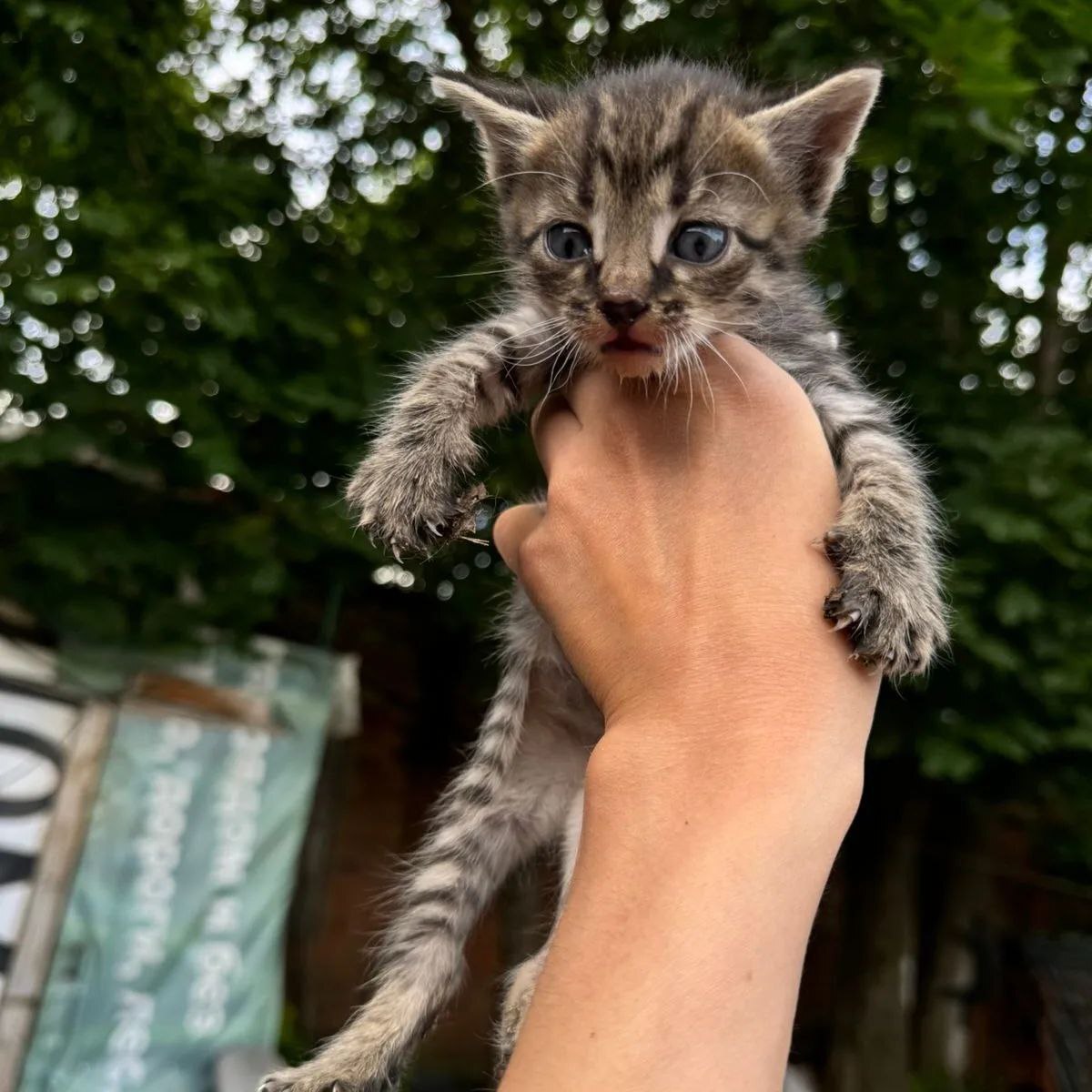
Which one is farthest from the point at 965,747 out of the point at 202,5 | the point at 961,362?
the point at 202,5

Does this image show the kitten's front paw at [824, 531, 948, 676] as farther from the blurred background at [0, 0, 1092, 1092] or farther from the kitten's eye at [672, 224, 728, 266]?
the blurred background at [0, 0, 1092, 1092]

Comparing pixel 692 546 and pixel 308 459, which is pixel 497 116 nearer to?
pixel 692 546

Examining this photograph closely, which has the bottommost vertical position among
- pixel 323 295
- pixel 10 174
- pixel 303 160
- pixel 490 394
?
pixel 490 394

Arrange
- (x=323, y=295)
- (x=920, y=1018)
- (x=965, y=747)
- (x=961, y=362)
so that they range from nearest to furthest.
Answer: (x=965, y=747) → (x=323, y=295) → (x=961, y=362) → (x=920, y=1018)

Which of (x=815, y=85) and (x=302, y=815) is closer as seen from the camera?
(x=815, y=85)

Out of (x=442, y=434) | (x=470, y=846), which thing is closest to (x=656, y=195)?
(x=442, y=434)

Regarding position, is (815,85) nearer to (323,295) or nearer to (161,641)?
(323,295)

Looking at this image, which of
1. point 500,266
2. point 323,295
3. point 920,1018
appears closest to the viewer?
point 500,266
